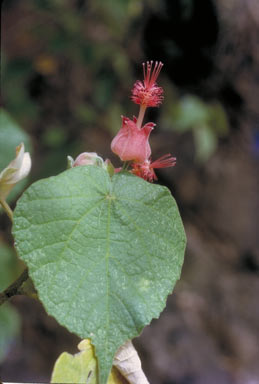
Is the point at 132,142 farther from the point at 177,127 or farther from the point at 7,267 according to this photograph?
the point at 177,127

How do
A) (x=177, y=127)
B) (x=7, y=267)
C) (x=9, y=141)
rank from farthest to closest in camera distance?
(x=177, y=127) → (x=7, y=267) → (x=9, y=141)

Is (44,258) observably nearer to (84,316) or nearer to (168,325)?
(84,316)

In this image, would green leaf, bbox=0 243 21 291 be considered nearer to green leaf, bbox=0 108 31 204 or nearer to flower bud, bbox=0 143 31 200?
green leaf, bbox=0 108 31 204

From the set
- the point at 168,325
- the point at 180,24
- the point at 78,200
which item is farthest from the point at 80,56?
the point at 78,200

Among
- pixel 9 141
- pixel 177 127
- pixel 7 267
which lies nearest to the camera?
pixel 9 141

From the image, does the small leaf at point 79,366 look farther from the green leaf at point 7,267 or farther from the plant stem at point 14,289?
the green leaf at point 7,267

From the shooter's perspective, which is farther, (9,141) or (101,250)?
(9,141)

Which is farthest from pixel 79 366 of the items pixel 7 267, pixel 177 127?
pixel 177 127

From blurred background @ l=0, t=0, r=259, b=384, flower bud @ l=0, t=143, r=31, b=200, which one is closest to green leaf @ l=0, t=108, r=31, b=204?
flower bud @ l=0, t=143, r=31, b=200

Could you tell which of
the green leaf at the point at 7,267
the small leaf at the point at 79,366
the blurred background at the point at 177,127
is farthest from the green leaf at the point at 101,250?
the blurred background at the point at 177,127
